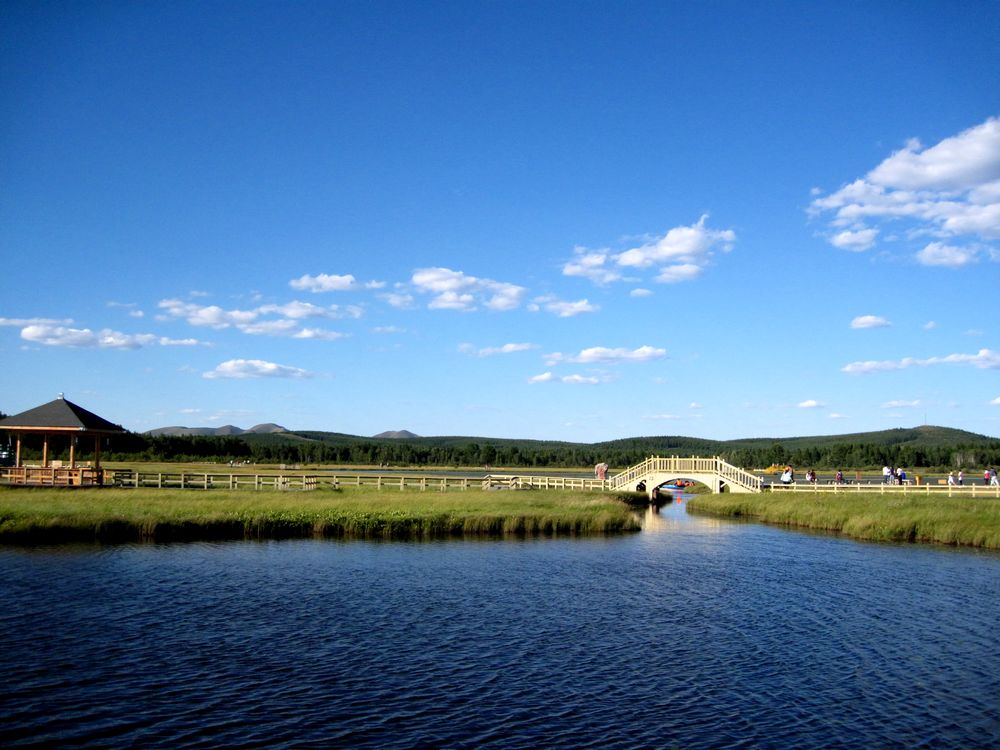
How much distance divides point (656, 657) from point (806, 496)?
38.5 m

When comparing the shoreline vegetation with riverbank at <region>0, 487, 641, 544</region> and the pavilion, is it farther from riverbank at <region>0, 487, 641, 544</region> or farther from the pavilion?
the pavilion

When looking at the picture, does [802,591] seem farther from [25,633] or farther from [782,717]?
[25,633]

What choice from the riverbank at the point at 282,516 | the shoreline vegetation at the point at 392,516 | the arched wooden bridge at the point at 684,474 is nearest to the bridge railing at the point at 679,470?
the arched wooden bridge at the point at 684,474

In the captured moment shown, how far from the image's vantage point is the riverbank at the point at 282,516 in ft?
111

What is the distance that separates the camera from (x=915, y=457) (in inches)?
6850

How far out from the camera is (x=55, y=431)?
159ft

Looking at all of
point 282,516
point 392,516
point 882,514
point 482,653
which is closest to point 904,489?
point 882,514

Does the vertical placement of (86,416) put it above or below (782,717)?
above

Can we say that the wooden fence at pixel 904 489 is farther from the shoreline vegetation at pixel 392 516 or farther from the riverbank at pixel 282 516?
the riverbank at pixel 282 516

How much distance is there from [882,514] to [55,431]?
46102 mm

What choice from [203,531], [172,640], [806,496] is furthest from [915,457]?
[172,640]

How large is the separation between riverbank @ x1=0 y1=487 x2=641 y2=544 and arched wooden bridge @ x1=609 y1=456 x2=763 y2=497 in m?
14.7

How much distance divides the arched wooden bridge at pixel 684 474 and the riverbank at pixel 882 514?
4.93 meters

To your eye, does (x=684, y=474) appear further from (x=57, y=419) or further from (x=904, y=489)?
(x=57, y=419)
